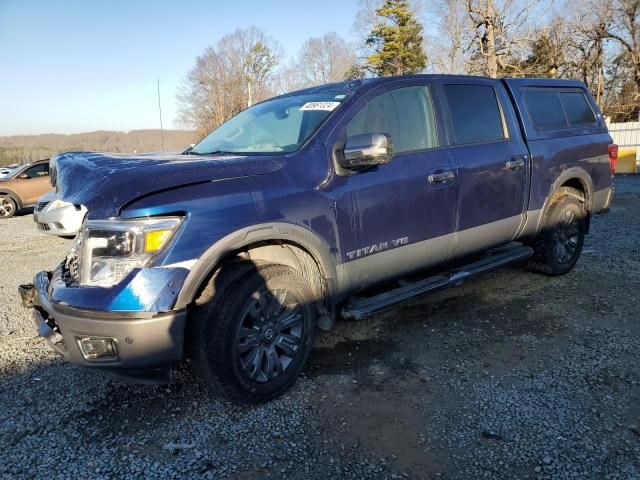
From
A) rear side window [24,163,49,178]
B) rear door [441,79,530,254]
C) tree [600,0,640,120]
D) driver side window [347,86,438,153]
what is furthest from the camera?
tree [600,0,640,120]

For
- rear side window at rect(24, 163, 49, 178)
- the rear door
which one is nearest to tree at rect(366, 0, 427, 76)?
rear side window at rect(24, 163, 49, 178)

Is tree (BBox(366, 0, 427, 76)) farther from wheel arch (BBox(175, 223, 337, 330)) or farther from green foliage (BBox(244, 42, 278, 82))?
wheel arch (BBox(175, 223, 337, 330))

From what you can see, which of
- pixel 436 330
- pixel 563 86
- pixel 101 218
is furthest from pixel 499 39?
pixel 101 218

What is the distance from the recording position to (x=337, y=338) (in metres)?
3.74

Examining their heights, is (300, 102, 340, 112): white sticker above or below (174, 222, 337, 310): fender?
above

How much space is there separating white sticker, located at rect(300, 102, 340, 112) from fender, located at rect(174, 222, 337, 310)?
977 mm

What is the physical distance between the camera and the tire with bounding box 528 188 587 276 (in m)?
4.70

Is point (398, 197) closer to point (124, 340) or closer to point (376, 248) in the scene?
point (376, 248)

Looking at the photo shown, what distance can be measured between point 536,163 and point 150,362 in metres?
3.71

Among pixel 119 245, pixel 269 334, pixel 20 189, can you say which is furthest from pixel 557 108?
pixel 20 189

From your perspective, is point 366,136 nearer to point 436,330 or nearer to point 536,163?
point 436,330

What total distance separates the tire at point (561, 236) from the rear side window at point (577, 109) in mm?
768

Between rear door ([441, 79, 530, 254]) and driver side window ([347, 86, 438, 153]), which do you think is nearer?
driver side window ([347, 86, 438, 153])

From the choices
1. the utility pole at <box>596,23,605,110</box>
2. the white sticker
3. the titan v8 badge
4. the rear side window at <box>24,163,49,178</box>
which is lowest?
the titan v8 badge
